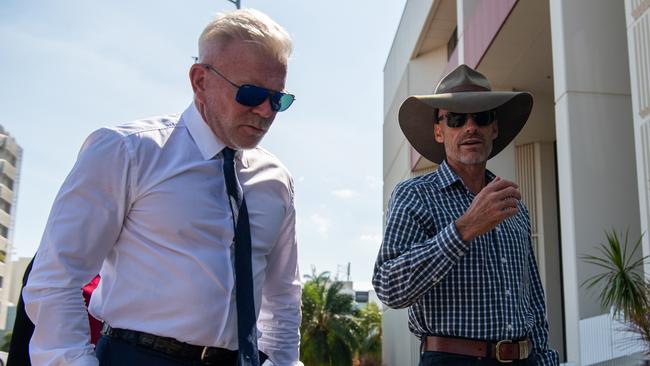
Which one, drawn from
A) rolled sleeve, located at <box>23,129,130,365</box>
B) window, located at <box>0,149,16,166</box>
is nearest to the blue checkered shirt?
rolled sleeve, located at <box>23,129,130,365</box>

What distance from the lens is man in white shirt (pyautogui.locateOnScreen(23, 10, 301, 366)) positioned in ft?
6.68

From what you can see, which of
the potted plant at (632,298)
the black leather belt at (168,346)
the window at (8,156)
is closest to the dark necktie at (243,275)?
the black leather belt at (168,346)

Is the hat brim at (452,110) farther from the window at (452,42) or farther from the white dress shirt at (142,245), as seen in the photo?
the window at (452,42)

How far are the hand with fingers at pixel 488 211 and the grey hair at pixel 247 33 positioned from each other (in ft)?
2.95

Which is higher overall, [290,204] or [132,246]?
[290,204]

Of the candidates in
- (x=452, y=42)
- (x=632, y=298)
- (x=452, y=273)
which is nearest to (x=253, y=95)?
(x=452, y=273)

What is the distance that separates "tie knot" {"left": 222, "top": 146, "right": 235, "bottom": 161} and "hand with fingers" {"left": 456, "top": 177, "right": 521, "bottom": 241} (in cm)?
90

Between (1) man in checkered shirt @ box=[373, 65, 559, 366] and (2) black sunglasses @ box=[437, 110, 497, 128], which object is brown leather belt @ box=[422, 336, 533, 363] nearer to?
(1) man in checkered shirt @ box=[373, 65, 559, 366]

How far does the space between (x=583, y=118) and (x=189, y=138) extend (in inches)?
341

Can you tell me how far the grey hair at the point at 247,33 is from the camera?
93.5 inches

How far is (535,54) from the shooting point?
1594 cm

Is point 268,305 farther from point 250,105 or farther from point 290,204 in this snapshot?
point 250,105

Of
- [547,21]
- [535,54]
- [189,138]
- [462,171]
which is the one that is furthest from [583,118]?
[189,138]

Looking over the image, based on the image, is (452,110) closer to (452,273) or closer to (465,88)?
(465,88)
